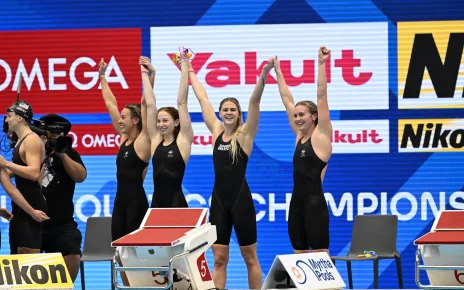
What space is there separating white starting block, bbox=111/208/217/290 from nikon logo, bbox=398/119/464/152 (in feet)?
10.7

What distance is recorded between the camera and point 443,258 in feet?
17.2

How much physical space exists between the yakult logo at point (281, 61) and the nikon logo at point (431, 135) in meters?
0.32

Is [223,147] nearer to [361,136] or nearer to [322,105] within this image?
[322,105]

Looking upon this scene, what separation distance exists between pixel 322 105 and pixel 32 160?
2126 millimetres

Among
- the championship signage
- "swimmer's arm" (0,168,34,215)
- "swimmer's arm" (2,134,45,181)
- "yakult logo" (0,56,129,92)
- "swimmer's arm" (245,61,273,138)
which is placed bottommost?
the championship signage

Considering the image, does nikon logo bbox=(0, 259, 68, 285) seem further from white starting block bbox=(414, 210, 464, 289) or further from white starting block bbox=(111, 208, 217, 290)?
white starting block bbox=(414, 210, 464, 289)

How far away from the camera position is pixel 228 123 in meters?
6.39

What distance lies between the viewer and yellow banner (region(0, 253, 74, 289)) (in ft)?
17.3

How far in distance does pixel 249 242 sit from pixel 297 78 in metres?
2.46

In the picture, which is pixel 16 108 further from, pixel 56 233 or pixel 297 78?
pixel 297 78

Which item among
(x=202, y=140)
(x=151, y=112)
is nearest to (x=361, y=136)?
(x=202, y=140)

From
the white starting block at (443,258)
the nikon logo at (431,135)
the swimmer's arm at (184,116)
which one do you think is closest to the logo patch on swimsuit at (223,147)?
the swimmer's arm at (184,116)

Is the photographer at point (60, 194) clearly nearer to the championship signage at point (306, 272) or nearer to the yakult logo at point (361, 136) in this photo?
the championship signage at point (306, 272)

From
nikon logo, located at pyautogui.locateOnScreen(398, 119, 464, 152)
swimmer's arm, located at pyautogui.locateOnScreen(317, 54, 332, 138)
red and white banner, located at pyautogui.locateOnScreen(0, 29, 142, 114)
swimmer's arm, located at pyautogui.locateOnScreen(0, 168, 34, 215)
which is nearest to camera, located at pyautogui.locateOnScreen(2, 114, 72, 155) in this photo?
swimmer's arm, located at pyautogui.locateOnScreen(0, 168, 34, 215)
